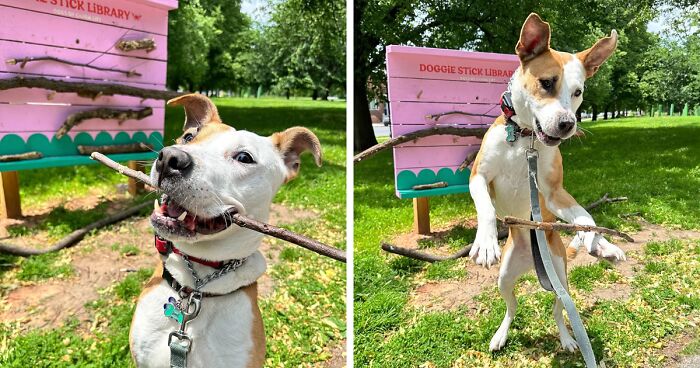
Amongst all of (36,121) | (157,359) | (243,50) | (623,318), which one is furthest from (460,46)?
(243,50)

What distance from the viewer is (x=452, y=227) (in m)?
1.29

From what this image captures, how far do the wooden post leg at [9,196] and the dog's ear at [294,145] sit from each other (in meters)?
1.61

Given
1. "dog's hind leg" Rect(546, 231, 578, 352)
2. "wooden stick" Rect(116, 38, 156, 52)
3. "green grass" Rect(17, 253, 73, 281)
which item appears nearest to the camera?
"dog's hind leg" Rect(546, 231, 578, 352)

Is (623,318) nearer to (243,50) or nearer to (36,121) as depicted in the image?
(36,121)

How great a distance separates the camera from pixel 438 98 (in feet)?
3.95

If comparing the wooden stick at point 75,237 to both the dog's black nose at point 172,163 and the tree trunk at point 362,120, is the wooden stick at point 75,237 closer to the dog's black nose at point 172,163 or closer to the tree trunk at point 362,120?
the tree trunk at point 362,120

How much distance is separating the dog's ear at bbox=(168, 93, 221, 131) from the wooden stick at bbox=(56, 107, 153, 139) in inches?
44.7

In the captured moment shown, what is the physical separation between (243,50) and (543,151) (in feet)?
12.4

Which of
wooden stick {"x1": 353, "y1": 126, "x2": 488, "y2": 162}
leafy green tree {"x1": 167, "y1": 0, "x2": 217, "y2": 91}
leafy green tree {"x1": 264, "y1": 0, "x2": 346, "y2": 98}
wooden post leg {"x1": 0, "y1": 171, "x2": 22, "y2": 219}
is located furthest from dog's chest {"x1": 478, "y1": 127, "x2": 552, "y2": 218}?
leafy green tree {"x1": 167, "y1": 0, "x2": 217, "y2": 91}

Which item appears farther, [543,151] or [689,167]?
[689,167]

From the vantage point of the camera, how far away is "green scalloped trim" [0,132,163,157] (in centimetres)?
165

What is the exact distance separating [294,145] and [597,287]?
76 centimetres

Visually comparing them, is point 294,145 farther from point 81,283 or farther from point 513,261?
point 81,283

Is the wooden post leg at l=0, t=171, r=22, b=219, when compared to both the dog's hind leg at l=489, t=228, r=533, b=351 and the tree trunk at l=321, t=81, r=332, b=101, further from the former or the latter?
the tree trunk at l=321, t=81, r=332, b=101
